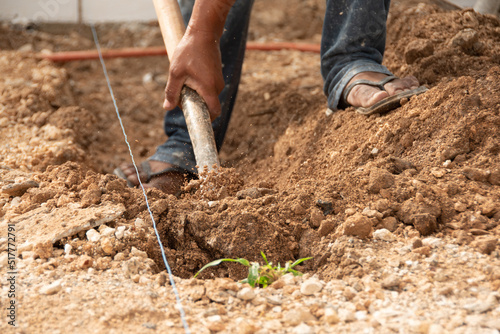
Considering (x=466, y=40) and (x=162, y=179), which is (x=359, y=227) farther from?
(x=466, y=40)

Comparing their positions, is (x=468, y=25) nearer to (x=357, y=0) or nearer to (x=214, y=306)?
(x=357, y=0)

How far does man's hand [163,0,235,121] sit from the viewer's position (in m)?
2.01

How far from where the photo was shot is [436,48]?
2.41 m

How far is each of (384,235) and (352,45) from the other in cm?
119

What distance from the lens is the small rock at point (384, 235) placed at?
143 cm

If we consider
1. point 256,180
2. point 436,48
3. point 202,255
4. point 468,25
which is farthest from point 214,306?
point 468,25

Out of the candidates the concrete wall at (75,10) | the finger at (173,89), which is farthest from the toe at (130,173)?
the concrete wall at (75,10)

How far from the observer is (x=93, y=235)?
149 cm

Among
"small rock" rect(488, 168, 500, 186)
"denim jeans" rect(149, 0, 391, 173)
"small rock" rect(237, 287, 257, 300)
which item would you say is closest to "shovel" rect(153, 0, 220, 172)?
"denim jeans" rect(149, 0, 391, 173)

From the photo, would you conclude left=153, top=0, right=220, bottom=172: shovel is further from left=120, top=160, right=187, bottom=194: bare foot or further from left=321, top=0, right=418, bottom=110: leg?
left=321, top=0, right=418, bottom=110: leg

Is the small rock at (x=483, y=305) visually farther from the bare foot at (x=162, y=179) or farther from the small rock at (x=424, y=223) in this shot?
the bare foot at (x=162, y=179)

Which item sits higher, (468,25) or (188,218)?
(468,25)

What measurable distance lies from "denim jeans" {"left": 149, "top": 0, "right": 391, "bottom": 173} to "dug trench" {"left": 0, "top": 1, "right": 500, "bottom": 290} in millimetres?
189

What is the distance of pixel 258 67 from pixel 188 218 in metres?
2.60
